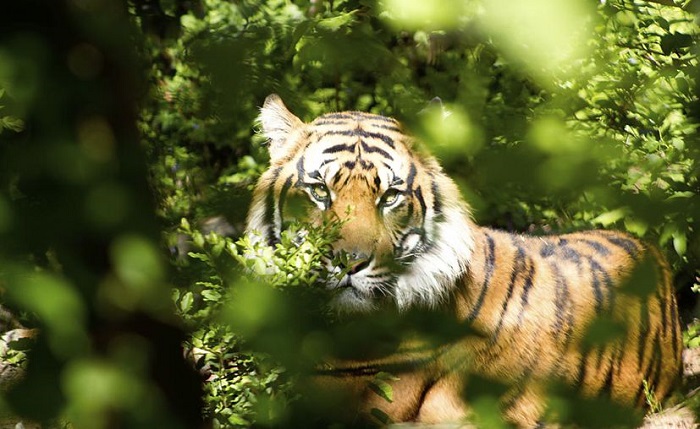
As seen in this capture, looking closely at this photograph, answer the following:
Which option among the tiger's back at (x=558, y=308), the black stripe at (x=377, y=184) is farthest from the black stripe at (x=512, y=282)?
the black stripe at (x=377, y=184)

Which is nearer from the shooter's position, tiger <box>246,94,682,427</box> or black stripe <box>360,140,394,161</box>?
tiger <box>246,94,682,427</box>

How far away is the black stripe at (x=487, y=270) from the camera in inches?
148

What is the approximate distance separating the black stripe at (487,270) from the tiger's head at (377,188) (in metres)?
0.11

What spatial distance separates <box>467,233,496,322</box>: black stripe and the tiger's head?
113 mm

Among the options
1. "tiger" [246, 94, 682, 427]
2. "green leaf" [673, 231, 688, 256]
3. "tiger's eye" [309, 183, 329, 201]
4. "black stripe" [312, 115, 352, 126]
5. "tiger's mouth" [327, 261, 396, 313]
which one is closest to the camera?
"green leaf" [673, 231, 688, 256]

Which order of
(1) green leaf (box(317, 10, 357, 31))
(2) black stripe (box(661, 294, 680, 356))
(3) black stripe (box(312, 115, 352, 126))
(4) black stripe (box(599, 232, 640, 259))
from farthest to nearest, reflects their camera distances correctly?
1. (2) black stripe (box(661, 294, 680, 356))
2. (4) black stripe (box(599, 232, 640, 259))
3. (3) black stripe (box(312, 115, 352, 126))
4. (1) green leaf (box(317, 10, 357, 31))

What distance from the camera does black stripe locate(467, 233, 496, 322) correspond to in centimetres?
376

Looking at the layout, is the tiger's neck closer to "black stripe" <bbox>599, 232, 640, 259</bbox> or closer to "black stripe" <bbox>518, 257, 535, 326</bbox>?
"black stripe" <bbox>518, 257, 535, 326</bbox>

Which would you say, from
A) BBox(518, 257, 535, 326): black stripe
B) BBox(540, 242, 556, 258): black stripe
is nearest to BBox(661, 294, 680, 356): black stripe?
BBox(540, 242, 556, 258): black stripe

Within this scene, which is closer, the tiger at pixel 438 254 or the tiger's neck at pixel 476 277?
the tiger at pixel 438 254

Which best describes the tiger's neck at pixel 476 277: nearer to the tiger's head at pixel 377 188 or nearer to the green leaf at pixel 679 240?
the tiger's head at pixel 377 188

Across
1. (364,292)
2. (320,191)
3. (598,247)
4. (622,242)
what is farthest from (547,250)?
(364,292)

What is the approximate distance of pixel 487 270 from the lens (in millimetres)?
3936

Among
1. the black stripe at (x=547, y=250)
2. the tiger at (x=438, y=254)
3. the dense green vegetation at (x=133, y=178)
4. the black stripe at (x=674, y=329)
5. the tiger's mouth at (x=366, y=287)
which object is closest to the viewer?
the dense green vegetation at (x=133, y=178)
